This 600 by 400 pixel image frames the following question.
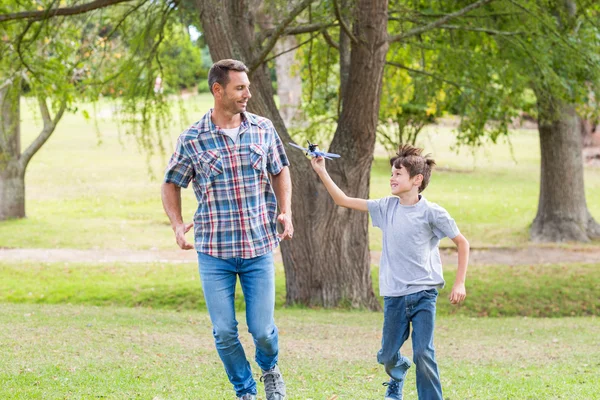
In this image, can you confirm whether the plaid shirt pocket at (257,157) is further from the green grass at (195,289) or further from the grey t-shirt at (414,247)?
the green grass at (195,289)

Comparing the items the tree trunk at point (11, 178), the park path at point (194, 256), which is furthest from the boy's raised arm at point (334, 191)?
the tree trunk at point (11, 178)

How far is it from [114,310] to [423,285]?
23.6 feet

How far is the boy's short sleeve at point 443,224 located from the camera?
489 cm

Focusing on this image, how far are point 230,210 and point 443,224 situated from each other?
1.19m

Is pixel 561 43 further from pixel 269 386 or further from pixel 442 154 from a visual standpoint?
pixel 442 154

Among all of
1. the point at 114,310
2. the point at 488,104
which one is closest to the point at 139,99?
the point at 114,310

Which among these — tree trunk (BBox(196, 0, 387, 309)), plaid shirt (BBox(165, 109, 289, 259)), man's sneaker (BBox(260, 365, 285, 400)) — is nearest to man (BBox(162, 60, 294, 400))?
plaid shirt (BBox(165, 109, 289, 259))

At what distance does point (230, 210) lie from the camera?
4953 millimetres

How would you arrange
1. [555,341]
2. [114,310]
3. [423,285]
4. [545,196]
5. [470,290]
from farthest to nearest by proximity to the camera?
[545,196], [470,290], [114,310], [555,341], [423,285]

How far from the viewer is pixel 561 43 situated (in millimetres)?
11938

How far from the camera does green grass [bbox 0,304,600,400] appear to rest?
6008mm

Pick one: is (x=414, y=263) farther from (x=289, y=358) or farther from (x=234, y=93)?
(x=289, y=358)

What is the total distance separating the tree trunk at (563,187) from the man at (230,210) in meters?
14.6

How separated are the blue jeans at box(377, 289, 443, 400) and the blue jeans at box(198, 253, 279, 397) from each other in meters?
0.68
